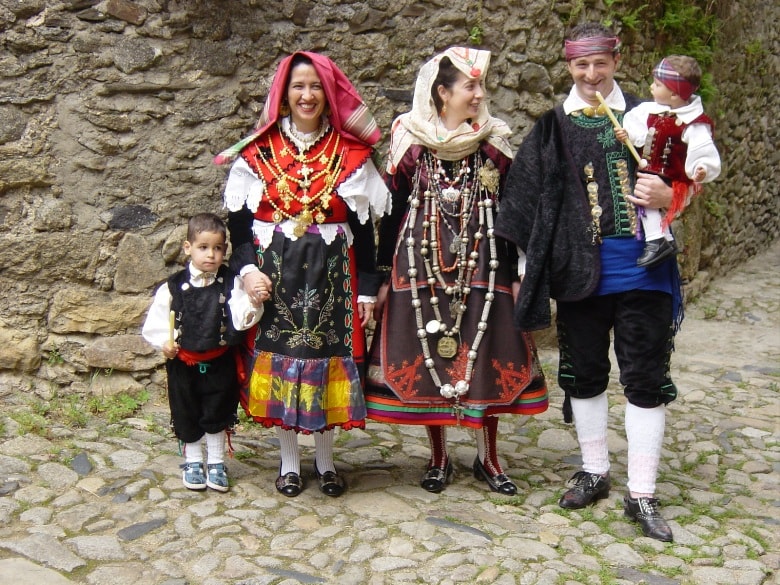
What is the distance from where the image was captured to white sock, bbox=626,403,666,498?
11.4 feet

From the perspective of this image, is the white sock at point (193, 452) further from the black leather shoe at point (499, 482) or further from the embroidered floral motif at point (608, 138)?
the embroidered floral motif at point (608, 138)

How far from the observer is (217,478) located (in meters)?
3.74

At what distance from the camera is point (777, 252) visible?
9445 millimetres

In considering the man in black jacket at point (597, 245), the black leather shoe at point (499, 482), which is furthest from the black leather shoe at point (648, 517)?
the black leather shoe at point (499, 482)

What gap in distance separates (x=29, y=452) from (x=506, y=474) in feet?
6.69

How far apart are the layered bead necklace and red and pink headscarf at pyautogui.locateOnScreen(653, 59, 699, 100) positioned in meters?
0.74

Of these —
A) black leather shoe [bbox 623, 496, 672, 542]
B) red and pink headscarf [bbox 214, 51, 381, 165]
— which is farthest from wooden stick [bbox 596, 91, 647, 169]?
black leather shoe [bbox 623, 496, 672, 542]

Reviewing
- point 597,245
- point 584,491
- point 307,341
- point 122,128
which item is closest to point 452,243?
point 597,245

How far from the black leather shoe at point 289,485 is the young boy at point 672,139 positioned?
158 centimetres

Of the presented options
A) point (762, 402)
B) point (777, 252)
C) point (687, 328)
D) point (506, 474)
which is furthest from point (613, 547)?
point (777, 252)

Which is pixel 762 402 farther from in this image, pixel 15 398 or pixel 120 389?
pixel 15 398

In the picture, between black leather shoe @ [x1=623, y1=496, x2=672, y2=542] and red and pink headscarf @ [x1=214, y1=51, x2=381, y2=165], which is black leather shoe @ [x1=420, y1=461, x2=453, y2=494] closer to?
black leather shoe @ [x1=623, y1=496, x2=672, y2=542]

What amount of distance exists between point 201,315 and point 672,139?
1802 millimetres

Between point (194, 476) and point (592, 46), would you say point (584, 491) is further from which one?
point (592, 46)
